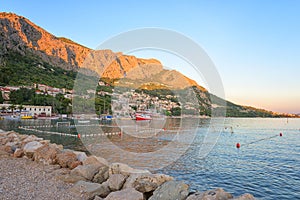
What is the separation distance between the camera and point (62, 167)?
937cm

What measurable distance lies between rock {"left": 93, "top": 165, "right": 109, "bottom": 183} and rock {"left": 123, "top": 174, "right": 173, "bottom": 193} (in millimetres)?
1335

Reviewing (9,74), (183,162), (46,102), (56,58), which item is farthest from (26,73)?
(183,162)

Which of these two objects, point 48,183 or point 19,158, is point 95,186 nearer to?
point 48,183

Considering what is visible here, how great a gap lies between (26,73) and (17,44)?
4046 centimetres

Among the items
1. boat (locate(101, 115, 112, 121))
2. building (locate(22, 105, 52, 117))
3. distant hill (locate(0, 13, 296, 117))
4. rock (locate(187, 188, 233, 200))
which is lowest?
boat (locate(101, 115, 112, 121))

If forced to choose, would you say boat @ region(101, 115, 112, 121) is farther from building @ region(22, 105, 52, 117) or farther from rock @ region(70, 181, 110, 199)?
rock @ region(70, 181, 110, 199)

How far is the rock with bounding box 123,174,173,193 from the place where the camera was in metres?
6.38

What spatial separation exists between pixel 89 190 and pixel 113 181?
780 millimetres

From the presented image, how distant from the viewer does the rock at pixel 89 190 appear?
6189 millimetres

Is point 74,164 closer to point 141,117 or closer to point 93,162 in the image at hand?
point 93,162

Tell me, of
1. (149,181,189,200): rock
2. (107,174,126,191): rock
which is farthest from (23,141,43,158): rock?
(149,181,189,200): rock

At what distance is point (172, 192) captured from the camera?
5.65 m

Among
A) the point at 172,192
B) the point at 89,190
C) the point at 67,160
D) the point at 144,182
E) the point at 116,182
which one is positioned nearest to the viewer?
the point at 172,192

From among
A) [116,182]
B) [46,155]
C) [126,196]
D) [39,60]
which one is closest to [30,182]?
[116,182]
